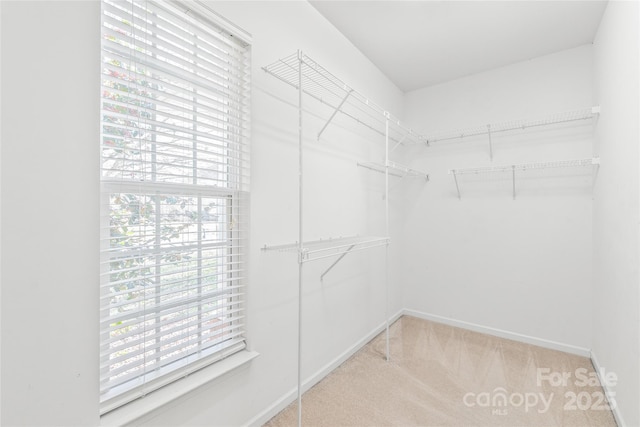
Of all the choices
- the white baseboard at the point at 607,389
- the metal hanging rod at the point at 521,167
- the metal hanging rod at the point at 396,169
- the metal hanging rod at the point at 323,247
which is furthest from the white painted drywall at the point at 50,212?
the metal hanging rod at the point at 521,167

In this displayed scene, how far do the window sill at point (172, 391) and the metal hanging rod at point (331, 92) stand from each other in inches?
58.4

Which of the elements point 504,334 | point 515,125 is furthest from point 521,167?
point 504,334

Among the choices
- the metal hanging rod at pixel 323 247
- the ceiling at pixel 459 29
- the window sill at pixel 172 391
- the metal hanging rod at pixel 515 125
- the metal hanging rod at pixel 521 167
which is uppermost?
the ceiling at pixel 459 29

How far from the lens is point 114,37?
3.50 feet

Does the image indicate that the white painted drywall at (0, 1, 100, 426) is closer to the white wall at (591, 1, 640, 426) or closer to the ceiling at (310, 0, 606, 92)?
the ceiling at (310, 0, 606, 92)

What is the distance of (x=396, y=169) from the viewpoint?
3033 mm

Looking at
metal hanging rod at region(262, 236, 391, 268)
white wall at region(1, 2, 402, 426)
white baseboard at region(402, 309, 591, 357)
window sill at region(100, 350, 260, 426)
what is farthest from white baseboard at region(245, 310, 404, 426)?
metal hanging rod at region(262, 236, 391, 268)

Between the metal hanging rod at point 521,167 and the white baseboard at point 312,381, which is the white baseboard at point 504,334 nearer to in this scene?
the white baseboard at point 312,381

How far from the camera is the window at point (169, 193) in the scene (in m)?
1.08

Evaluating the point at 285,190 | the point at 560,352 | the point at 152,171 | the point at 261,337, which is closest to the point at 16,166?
the point at 152,171

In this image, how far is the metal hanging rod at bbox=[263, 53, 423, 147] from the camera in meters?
1.64

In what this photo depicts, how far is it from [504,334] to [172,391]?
9.50 feet

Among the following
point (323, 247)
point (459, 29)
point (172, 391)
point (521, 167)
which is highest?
point (459, 29)

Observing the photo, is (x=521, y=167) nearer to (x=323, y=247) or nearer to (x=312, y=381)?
(x=323, y=247)
